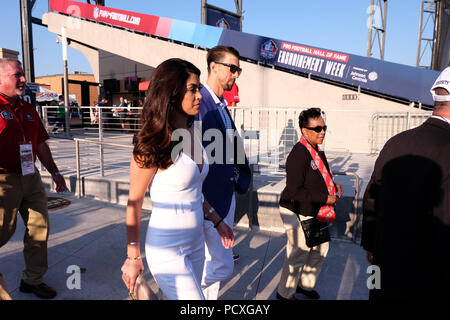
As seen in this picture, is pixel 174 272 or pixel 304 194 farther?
pixel 304 194

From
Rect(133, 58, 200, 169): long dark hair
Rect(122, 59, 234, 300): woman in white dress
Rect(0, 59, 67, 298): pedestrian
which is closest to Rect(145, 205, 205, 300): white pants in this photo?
Rect(122, 59, 234, 300): woman in white dress

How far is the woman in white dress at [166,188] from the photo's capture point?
179 centimetres

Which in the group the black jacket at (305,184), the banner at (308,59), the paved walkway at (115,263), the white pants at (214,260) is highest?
the banner at (308,59)

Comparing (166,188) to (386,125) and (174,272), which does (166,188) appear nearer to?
(174,272)

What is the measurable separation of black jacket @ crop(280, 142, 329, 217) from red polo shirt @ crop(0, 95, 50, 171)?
101 inches

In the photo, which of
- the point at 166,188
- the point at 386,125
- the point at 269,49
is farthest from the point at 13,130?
the point at 269,49

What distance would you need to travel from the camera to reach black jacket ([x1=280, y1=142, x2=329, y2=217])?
2.86 m

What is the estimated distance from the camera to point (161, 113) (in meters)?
1.84

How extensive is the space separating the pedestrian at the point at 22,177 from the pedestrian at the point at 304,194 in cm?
242

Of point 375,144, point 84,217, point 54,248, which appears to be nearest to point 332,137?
point 375,144

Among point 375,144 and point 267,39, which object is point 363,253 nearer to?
point 375,144

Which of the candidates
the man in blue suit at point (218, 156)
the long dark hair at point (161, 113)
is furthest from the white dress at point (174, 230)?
the man in blue suit at point (218, 156)

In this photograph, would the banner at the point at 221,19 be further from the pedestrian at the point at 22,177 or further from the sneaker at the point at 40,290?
the sneaker at the point at 40,290

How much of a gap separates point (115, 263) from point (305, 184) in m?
2.59
